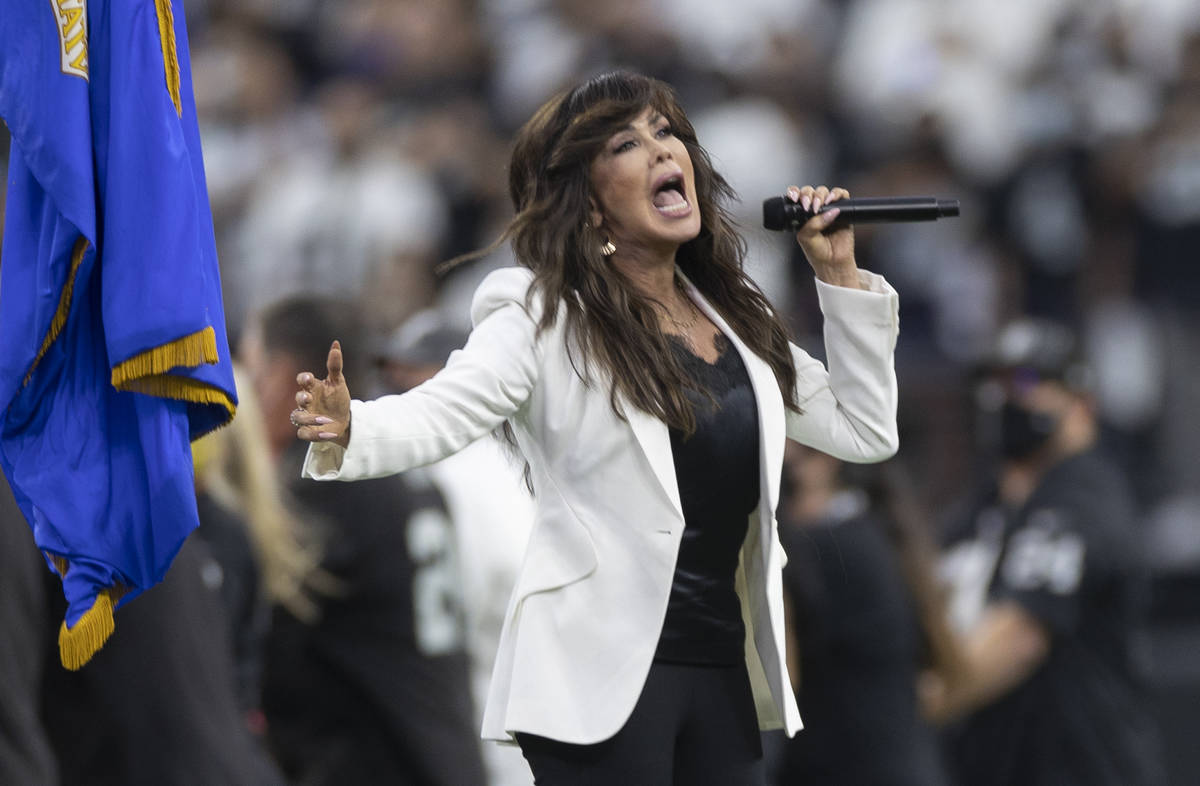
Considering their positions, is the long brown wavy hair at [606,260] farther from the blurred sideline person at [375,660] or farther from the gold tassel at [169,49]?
the blurred sideline person at [375,660]

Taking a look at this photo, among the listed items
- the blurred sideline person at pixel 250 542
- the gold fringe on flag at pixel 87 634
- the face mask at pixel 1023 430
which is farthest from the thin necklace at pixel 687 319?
the face mask at pixel 1023 430

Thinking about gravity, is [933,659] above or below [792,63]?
below

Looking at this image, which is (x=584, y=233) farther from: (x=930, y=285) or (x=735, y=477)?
(x=930, y=285)

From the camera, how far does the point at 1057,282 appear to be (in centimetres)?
886

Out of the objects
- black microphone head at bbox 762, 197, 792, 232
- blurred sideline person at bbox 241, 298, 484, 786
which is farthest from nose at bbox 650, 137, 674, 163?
blurred sideline person at bbox 241, 298, 484, 786

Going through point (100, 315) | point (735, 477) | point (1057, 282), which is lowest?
point (1057, 282)

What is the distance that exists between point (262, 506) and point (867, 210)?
2323 millimetres

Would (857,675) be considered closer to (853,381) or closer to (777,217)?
(853,381)

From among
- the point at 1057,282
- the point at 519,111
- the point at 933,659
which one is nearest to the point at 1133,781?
the point at 933,659

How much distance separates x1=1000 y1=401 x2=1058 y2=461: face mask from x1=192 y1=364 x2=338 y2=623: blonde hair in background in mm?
2666

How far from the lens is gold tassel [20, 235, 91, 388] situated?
3.16 metres

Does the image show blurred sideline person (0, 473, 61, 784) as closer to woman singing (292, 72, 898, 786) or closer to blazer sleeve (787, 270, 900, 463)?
woman singing (292, 72, 898, 786)

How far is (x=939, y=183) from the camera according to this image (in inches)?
363

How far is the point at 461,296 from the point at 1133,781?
16.7 feet
